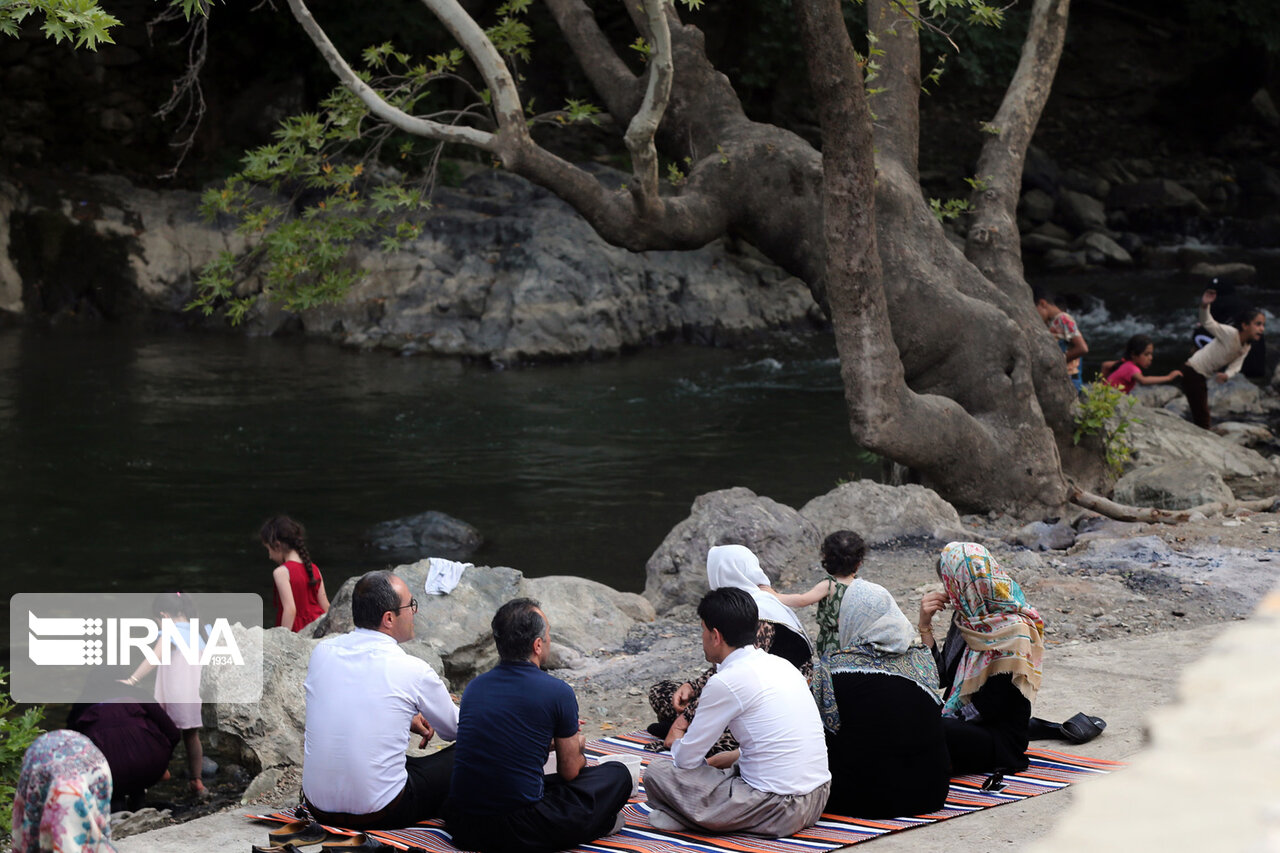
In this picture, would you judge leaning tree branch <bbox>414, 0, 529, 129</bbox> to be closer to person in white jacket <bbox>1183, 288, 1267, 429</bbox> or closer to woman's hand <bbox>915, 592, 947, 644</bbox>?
woman's hand <bbox>915, 592, 947, 644</bbox>

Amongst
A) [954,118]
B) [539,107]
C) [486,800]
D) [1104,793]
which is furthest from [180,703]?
[954,118]

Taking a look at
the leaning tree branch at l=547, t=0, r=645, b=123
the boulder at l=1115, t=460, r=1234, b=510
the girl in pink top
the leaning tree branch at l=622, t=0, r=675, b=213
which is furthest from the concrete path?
the leaning tree branch at l=547, t=0, r=645, b=123

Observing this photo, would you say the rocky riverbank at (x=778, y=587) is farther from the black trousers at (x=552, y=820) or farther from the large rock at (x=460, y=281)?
the large rock at (x=460, y=281)

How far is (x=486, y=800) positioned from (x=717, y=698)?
3.23 ft

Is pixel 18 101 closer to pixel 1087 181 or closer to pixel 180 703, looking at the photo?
pixel 180 703

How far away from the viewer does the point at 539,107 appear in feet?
95.6

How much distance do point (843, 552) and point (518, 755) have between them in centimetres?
192

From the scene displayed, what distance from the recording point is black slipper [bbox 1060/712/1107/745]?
6090mm

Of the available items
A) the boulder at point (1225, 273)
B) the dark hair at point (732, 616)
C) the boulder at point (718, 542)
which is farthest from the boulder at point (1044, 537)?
the boulder at point (1225, 273)

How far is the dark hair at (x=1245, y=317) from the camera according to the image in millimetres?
13880

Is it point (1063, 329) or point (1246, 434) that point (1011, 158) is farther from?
point (1246, 434)

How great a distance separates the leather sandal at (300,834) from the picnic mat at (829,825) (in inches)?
6.9

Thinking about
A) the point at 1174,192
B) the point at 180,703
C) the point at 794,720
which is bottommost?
the point at 180,703

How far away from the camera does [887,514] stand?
10500 mm
